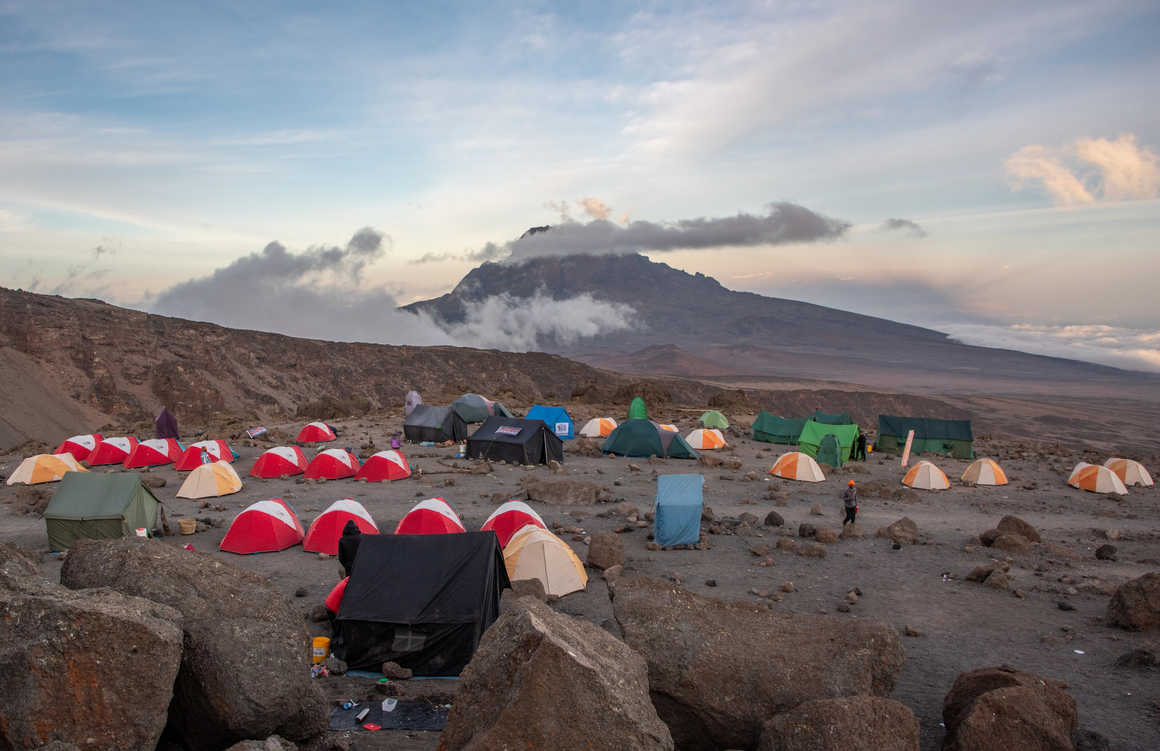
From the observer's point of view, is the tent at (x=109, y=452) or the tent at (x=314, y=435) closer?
the tent at (x=109, y=452)

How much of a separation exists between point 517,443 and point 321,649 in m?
16.0

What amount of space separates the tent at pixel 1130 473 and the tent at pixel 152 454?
116ft

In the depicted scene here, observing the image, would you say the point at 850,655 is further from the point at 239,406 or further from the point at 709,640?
the point at 239,406

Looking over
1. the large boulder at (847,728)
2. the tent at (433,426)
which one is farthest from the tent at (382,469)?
the large boulder at (847,728)

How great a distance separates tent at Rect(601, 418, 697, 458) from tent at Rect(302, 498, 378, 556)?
603 inches

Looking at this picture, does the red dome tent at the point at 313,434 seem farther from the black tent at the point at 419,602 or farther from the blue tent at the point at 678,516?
the black tent at the point at 419,602

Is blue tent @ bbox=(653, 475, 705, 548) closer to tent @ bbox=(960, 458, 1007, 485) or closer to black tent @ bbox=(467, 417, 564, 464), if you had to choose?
black tent @ bbox=(467, 417, 564, 464)

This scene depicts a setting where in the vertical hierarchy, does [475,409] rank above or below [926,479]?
above

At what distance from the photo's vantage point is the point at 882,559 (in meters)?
14.5

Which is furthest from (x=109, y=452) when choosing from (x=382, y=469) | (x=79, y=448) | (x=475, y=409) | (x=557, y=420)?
(x=557, y=420)

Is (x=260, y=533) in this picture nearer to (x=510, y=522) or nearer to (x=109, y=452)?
(x=510, y=522)

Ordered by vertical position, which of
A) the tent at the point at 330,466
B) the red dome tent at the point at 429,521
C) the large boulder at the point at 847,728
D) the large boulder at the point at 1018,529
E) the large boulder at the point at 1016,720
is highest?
the large boulder at the point at 847,728

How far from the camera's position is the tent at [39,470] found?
20734 mm

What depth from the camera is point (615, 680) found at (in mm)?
5227
